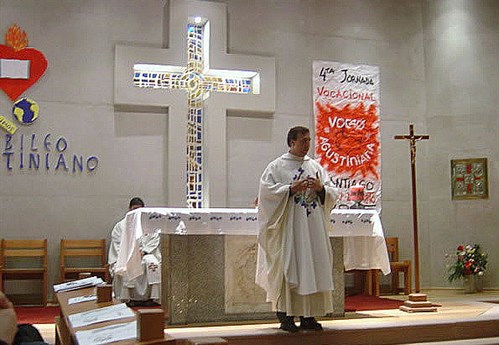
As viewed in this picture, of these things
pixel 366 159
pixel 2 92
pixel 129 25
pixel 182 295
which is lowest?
pixel 182 295

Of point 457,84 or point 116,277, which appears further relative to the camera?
point 457,84

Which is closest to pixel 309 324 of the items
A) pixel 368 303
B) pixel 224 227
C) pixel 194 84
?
Answer: pixel 224 227

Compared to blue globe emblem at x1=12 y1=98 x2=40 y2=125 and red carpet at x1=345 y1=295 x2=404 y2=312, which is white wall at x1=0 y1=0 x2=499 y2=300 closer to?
blue globe emblem at x1=12 y1=98 x2=40 y2=125

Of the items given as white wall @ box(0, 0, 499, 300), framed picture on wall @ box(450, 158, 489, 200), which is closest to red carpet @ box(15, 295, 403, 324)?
white wall @ box(0, 0, 499, 300)

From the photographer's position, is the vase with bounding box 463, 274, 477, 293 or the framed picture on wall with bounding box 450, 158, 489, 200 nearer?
the vase with bounding box 463, 274, 477, 293

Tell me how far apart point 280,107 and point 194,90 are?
1.22 metres

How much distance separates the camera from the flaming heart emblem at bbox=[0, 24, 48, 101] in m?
7.72

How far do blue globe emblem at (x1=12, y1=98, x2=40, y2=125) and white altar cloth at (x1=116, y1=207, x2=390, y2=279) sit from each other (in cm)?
260

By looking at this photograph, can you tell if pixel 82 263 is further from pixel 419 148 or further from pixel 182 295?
pixel 419 148

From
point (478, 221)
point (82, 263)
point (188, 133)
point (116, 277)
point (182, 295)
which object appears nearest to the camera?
point (182, 295)

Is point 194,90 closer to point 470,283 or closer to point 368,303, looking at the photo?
point 368,303

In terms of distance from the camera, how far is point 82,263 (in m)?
7.88

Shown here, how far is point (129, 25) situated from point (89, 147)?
1622mm

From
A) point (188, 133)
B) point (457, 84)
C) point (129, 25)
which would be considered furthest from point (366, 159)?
point (129, 25)
